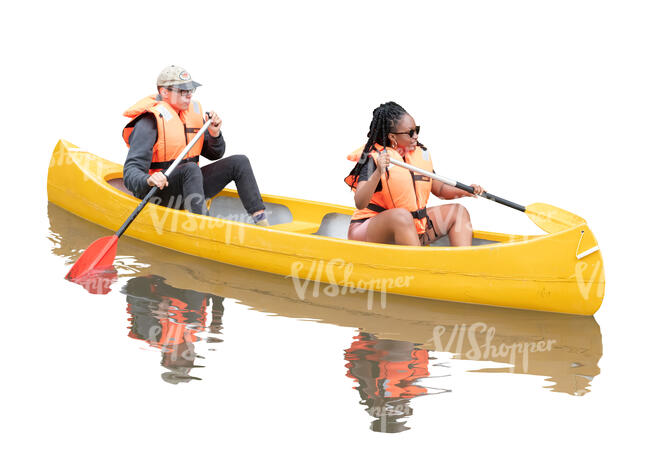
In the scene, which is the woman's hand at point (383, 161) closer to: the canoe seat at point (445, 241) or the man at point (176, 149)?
the canoe seat at point (445, 241)

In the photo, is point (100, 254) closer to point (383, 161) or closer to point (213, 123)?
point (213, 123)

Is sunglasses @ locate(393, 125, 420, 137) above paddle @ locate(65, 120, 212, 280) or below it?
above

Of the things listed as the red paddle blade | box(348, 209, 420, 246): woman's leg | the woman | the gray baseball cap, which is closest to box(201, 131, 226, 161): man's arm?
the gray baseball cap

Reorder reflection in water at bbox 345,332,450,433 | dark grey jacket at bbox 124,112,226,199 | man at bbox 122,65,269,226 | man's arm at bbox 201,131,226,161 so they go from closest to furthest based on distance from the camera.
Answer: reflection in water at bbox 345,332,450,433
dark grey jacket at bbox 124,112,226,199
man at bbox 122,65,269,226
man's arm at bbox 201,131,226,161

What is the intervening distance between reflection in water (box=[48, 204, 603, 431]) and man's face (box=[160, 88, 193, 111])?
94cm

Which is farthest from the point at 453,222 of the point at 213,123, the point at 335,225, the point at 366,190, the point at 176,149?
the point at 176,149

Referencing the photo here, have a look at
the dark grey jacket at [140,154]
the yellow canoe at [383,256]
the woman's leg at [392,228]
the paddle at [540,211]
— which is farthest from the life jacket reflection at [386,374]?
the dark grey jacket at [140,154]

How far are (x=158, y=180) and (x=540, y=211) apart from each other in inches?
86.6

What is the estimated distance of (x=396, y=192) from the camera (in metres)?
5.64

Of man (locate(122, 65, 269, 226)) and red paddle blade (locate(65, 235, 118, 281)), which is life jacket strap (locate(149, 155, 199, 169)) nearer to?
man (locate(122, 65, 269, 226))

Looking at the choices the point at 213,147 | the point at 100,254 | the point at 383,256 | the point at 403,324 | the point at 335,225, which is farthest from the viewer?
the point at 213,147

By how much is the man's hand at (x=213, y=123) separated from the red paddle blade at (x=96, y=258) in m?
1.00

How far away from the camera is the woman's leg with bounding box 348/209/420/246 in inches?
219

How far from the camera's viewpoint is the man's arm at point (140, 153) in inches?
246
